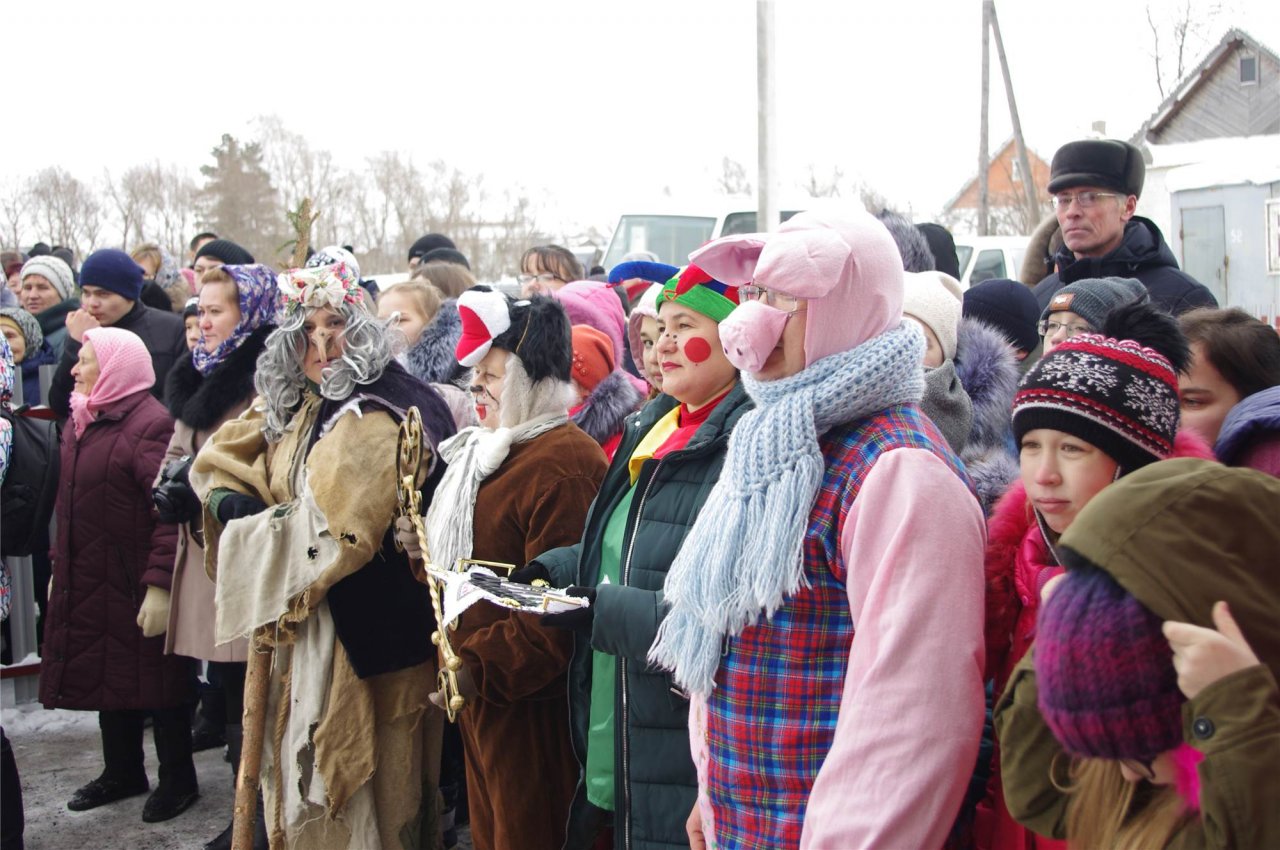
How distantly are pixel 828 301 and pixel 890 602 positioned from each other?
59 centimetres

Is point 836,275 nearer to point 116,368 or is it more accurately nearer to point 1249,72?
point 116,368

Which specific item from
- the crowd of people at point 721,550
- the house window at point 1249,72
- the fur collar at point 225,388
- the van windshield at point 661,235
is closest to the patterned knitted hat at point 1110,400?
the crowd of people at point 721,550

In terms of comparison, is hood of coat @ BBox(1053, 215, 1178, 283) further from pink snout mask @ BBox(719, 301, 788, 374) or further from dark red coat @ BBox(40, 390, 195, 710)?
dark red coat @ BBox(40, 390, 195, 710)

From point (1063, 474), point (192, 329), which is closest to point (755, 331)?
point (1063, 474)

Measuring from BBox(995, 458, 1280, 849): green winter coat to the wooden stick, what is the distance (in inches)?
122

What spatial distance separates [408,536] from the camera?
11.8ft

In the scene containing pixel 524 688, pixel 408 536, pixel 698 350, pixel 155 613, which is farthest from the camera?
pixel 155 613

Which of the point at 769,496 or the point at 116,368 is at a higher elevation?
the point at 116,368

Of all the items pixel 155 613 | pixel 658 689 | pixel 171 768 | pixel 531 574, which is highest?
pixel 531 574

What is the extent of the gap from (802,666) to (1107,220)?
2582mm

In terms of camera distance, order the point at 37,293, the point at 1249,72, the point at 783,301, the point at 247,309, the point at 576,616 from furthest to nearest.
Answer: the point at 1249,72, the point at 37,293, the point at 247,309, the point at 576,616, the point at 783,301

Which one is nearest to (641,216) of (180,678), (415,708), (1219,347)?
(180,678)

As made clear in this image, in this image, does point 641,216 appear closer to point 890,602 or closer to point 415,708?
point 415,708

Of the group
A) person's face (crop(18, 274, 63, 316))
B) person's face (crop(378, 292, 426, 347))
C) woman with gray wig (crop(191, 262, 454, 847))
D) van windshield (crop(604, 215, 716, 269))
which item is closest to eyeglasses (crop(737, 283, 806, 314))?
woman with gray wig (crop(191, 262, 454, 847))
